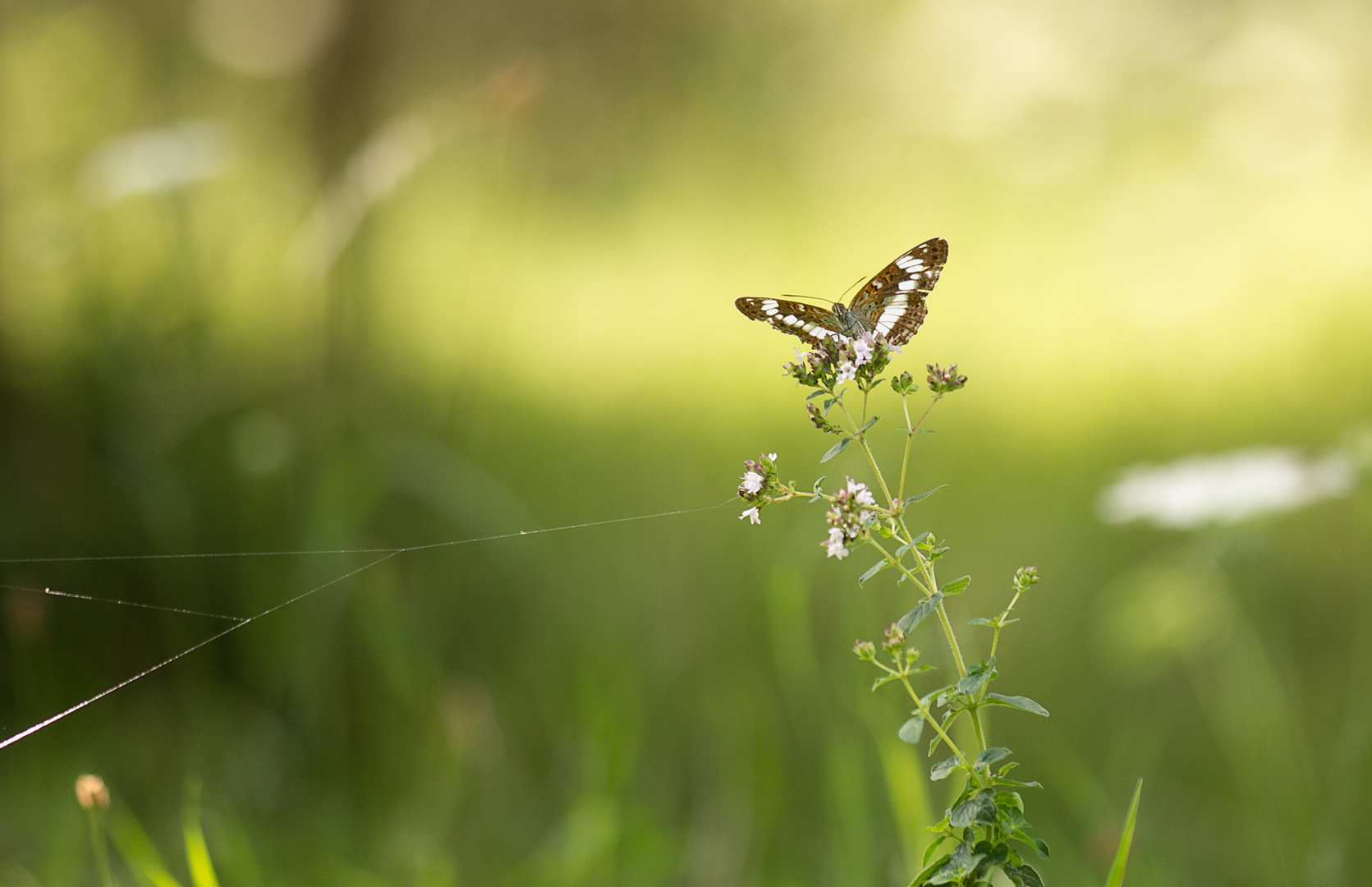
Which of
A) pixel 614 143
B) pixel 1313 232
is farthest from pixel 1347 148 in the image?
pixel 614 143

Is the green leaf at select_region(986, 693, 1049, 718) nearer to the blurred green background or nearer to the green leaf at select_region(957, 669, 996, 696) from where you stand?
the green leaf at select_region(957, 669, 996, 696)

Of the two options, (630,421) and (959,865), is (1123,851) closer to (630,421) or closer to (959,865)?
(959,865)

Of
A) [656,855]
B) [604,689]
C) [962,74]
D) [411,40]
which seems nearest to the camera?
[656,855]

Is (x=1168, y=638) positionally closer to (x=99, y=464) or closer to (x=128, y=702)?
(x=128, y=702)

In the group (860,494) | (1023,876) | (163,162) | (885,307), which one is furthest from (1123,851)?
(163,162)

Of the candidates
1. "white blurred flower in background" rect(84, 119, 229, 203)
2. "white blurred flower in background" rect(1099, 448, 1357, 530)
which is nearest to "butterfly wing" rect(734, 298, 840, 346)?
"white blurred flower in background" rect(1099, 448, 1357, 530)

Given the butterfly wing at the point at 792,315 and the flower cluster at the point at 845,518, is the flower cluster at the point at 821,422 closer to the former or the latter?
the flower cluster at the point at 845,518
